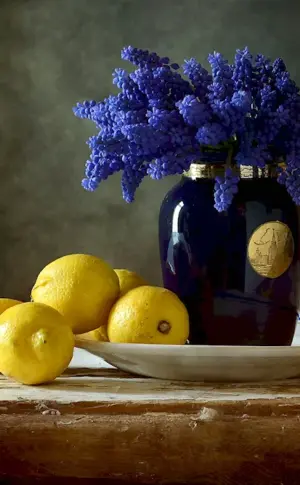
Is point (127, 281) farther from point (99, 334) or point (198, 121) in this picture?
point (198, 121)

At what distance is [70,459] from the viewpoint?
0.67 meters

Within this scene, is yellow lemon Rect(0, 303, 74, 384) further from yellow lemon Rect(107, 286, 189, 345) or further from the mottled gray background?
the mottled gray background

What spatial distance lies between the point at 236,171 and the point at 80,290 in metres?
0.22

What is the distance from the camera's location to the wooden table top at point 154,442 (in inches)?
26.1

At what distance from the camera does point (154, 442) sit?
0.66 meters

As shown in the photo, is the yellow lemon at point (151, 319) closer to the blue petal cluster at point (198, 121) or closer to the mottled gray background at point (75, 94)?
the blue petal cluster at point (198, 121)

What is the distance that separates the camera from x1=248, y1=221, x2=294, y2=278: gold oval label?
0.82 meters

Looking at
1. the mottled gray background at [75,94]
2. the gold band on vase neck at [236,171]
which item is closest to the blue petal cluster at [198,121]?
the gold band on vase neck at [236,171]

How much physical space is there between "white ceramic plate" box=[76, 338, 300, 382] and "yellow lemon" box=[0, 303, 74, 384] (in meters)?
0.05

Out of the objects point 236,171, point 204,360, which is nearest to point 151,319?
point 204,360

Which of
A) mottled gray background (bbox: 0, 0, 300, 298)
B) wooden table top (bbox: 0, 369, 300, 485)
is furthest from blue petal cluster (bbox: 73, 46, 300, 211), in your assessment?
mottled gray background (bbox: 0, 0, 300, 298)

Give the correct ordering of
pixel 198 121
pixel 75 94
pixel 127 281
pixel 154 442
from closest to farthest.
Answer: pixel 154 442 < pixel 198 121 < pixel 127 281 < pixel 75 94

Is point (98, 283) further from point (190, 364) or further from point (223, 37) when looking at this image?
point (223, 37)

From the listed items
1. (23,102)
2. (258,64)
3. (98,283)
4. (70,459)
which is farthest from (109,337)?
(23,102)
